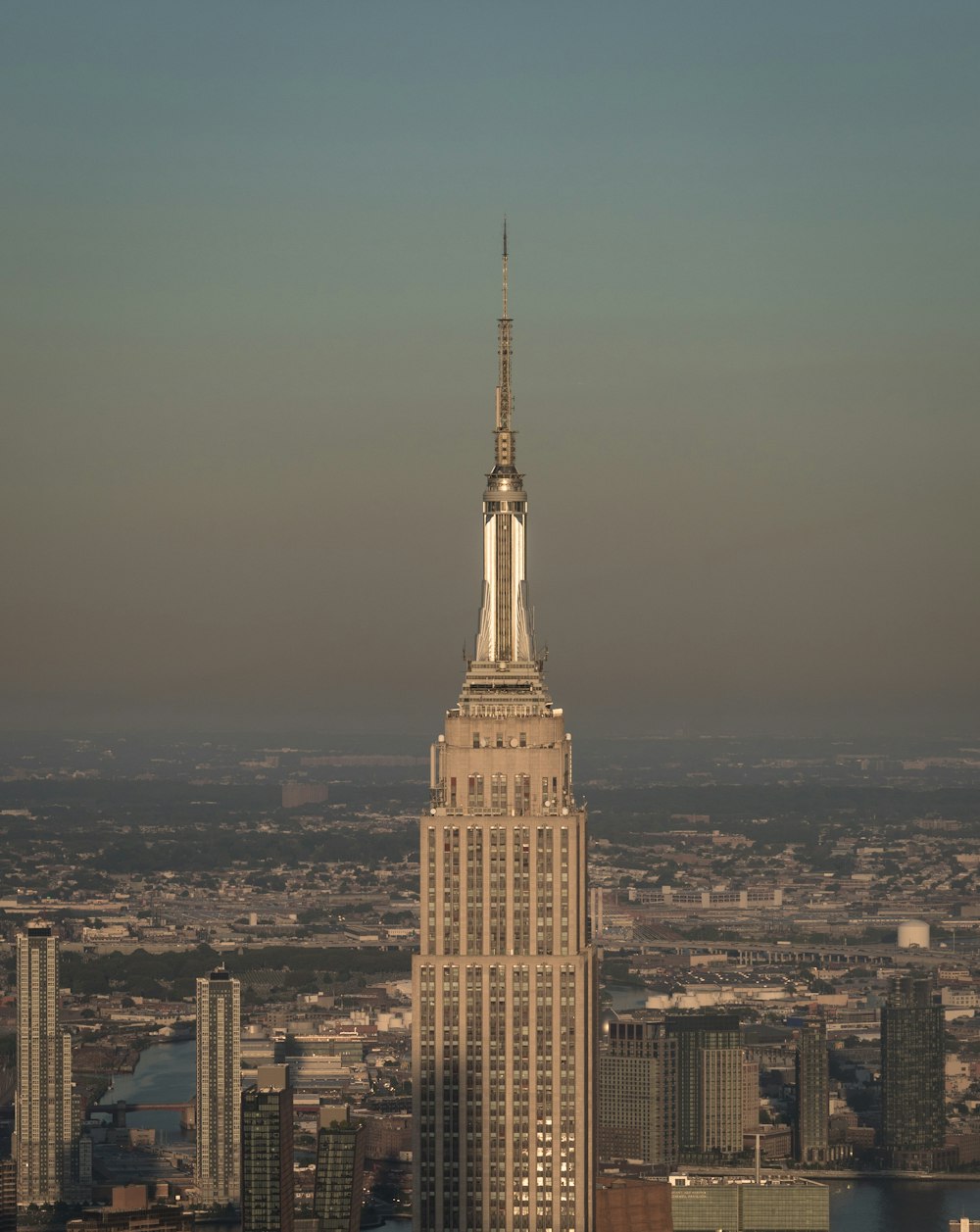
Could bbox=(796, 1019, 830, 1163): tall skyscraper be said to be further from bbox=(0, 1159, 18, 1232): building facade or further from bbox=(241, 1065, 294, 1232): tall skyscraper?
bbox=(241, 1065, 294, 1232): tall skyscraper

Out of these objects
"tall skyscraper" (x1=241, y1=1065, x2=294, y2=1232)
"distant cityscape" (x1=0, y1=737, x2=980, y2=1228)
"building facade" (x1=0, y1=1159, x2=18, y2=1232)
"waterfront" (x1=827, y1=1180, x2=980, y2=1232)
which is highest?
"distant cityscape" (x1=0, y1=737, x2=980, y2=1228)

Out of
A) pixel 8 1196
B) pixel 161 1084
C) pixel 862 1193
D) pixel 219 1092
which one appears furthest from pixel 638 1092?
pixel 8 1196

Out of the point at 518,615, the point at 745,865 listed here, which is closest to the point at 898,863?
the point at 745,865

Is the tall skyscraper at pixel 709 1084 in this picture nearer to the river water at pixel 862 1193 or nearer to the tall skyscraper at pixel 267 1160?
the river water at pixel 862 1193

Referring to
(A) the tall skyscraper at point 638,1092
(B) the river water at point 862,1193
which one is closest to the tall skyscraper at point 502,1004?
(B) the river water at point 862,1193

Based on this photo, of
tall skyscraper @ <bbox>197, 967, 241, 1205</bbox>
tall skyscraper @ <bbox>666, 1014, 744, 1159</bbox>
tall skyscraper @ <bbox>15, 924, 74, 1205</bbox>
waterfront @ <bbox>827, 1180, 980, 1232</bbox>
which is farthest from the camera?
tall skyscraper @ <bbox>666, 1014, 744, 1159</bbox>

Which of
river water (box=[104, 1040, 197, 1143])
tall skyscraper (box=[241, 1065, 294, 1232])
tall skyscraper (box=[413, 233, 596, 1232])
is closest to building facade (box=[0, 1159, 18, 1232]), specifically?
river water (box=[104, 1040, 197, 1143])
